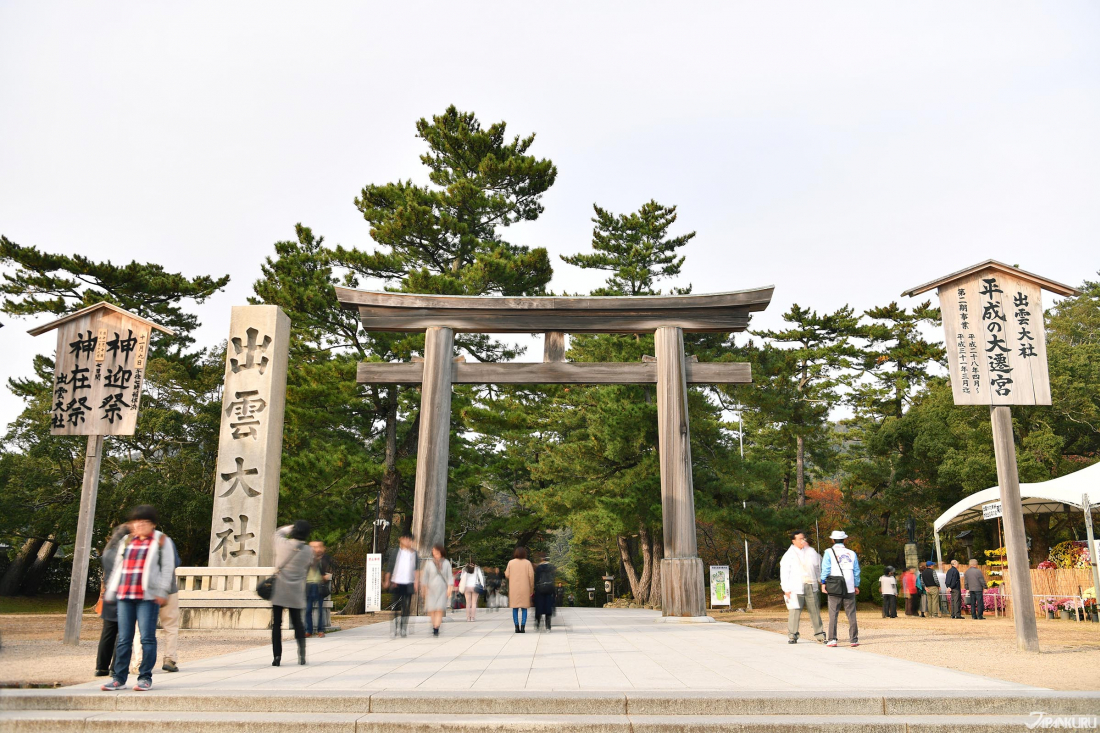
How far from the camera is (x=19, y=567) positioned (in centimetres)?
3016

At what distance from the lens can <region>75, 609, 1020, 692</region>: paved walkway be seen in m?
6.25

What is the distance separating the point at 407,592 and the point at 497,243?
13350mm

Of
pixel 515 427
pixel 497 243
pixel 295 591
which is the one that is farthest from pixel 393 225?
pixel 295 591

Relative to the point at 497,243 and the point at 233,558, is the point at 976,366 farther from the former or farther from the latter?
the point at 497,243

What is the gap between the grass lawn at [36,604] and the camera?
2684 cm

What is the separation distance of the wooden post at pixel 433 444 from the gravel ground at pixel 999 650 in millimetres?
6685

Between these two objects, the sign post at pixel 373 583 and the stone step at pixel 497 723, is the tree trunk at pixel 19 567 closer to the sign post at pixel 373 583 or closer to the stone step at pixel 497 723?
the sign post at pixel 373 583

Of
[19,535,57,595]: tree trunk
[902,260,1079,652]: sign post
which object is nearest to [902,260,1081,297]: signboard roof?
[902,260,1079,652]: sign post

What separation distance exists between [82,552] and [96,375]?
2.63m

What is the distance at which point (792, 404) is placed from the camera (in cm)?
2986

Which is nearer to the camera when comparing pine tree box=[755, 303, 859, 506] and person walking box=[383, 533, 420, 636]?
person walking box=[383, 533, 420, 636]

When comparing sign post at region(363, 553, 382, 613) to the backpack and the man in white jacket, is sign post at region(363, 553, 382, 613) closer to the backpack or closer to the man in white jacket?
the backpack

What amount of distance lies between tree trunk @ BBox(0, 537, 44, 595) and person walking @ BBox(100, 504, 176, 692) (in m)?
29.5

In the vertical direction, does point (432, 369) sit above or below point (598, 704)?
above
